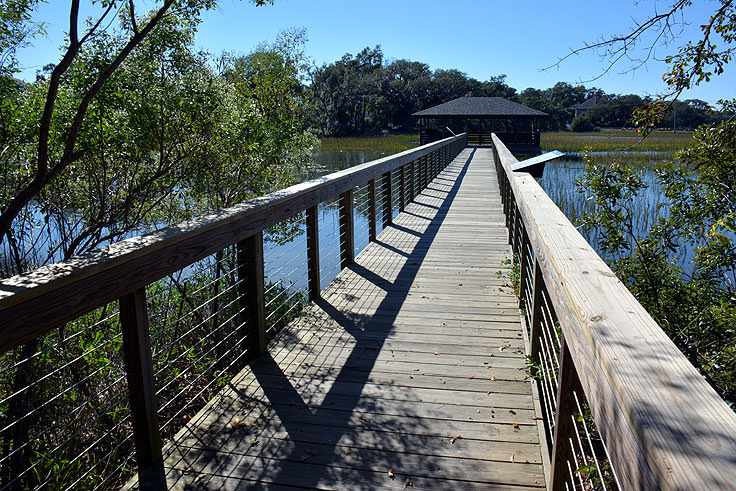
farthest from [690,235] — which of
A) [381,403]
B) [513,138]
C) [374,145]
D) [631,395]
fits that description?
[374,145]

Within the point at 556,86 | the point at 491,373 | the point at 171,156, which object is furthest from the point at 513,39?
the point at 556,86

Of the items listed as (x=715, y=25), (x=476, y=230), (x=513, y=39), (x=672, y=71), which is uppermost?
(x=513, y=39)

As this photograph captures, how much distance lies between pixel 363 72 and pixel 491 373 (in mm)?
82793

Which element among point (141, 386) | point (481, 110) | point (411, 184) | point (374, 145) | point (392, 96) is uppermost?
point (392, 96)

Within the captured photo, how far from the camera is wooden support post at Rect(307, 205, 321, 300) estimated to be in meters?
4.26

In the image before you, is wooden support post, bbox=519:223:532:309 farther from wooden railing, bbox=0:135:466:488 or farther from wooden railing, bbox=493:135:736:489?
wooden railing, bbox=493:135:736:489

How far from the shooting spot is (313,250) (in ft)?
14.3

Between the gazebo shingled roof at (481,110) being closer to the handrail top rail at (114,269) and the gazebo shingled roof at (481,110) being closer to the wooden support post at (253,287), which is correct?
the wooden support post at (253,287)

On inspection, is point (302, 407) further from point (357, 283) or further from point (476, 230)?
point (476, 230)

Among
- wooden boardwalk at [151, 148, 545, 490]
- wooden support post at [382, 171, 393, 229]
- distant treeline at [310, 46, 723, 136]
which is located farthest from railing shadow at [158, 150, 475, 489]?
distant treeline at [310, 46, 723, 136]

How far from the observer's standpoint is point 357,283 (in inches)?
193

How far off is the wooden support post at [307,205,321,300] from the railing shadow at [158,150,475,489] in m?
0.70

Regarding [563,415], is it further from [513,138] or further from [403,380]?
[513,138]

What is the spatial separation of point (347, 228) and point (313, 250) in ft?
3.12
